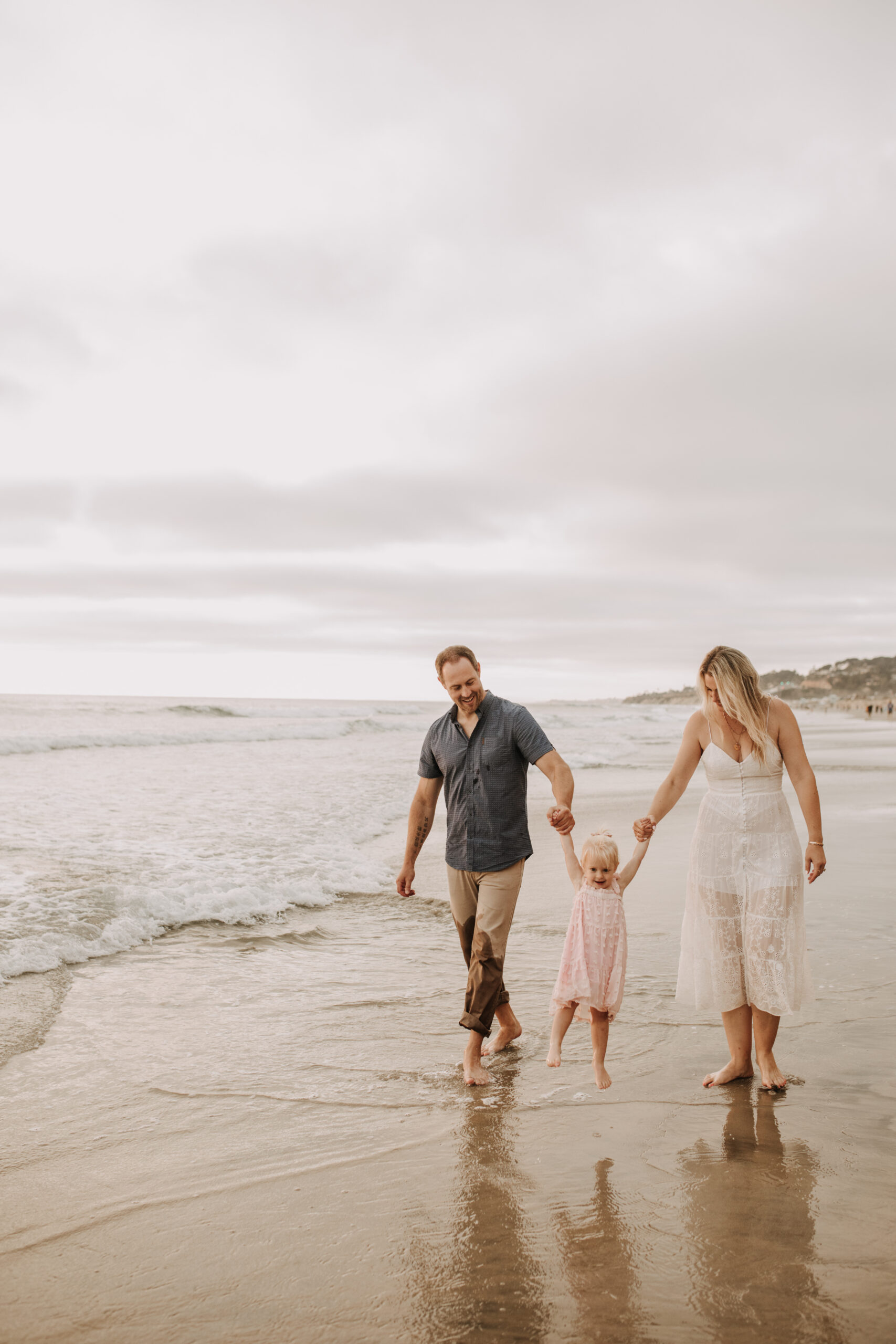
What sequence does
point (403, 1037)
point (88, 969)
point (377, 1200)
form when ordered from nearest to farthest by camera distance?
point (377, 1200) < point (403, 1037) < point (88, 969)

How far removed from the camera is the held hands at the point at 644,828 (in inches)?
169

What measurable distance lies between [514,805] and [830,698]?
129958mm

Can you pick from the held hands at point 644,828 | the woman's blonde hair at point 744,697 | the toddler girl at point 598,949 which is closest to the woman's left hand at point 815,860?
the woman's blonde hair at point 744,697

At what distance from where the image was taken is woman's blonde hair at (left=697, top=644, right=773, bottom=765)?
4203mm

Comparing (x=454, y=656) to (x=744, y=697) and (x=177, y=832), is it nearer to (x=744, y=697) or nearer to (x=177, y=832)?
(x=744, y=697)

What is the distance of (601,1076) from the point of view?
4129 mm

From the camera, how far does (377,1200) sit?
3.32 m

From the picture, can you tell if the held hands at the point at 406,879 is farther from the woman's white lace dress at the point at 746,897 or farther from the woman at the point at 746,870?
the woman's white lace dress at the point at 746,897

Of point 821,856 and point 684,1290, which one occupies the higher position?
point 821,856

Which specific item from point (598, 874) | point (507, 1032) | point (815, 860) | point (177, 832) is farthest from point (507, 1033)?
point (177, 832)

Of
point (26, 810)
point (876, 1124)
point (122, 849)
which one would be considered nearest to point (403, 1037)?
point (876, 1124)

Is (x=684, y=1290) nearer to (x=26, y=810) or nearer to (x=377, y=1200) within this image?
(x=377, y=1200)

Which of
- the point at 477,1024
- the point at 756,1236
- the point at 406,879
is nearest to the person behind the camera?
the point at 756,1236

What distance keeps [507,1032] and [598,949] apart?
1.15m
